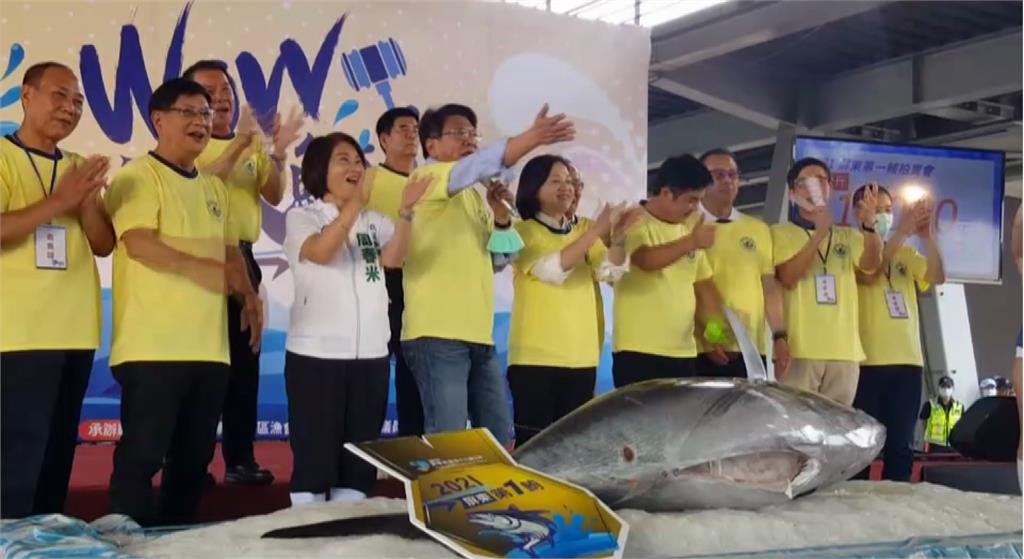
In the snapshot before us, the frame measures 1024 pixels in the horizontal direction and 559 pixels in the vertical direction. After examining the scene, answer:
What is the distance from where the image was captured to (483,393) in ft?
8.71

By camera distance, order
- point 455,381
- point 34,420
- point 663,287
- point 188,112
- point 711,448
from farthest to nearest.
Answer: point 663,287
point 455,381
point 188,112
point 34,420
point 711,448

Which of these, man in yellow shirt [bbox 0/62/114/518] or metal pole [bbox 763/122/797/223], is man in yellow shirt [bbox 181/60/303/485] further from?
metal pole [bbox 763/122/797/223]

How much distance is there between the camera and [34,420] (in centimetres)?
202

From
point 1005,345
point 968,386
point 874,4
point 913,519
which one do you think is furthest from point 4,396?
point 1005,345

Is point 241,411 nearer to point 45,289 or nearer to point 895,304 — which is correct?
point 45,289

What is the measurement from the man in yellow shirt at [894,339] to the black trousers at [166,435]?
197cm

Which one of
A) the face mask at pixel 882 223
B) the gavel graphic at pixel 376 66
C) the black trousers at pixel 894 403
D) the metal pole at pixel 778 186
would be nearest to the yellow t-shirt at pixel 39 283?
the gavel graphic at pixel 376 66

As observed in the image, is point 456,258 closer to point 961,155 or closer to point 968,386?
point 961,155

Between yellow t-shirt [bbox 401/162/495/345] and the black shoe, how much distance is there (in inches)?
23.1

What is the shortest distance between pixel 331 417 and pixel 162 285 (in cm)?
43

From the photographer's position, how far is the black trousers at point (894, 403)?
3.21 m

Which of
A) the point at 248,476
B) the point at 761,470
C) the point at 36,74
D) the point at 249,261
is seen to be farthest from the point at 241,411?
the point at 761,470

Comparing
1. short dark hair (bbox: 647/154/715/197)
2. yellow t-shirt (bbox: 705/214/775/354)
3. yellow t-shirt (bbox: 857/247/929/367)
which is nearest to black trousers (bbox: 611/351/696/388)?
yellow t-shirt (bbox: 705/214/775/354)

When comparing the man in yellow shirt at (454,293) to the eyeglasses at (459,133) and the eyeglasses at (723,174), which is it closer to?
the eyeglasses at (459,133)
